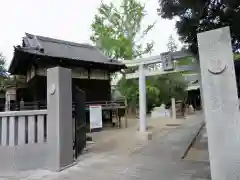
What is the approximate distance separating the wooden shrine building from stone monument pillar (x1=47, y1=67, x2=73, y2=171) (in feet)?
17.3

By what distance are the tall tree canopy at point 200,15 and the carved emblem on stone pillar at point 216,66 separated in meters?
2.23

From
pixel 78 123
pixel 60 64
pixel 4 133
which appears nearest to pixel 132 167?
pixel 78 123

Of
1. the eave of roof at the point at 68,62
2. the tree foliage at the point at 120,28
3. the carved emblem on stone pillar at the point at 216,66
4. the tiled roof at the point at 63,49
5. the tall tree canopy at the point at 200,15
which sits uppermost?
the tree foliage at the point at 120,28

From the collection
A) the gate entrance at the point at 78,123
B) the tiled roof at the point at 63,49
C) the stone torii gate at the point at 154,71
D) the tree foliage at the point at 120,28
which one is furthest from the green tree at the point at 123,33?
the gate entrance at the point at 78,123

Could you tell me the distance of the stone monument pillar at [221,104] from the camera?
9.25 ft

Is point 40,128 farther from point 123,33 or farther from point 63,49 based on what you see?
point 123,33

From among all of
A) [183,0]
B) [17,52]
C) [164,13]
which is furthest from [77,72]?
[183,0]

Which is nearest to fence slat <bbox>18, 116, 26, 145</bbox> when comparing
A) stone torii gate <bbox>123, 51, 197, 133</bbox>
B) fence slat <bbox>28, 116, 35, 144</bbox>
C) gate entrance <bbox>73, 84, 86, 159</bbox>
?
fence slat <bbox>28, 116, 35, 144</bbox>

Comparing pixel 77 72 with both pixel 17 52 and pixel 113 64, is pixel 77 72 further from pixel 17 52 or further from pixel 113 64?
pixel 17 52

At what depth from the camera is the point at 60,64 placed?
10.7m

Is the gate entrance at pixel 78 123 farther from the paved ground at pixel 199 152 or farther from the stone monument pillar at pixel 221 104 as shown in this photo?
the stone monument pillar at pixel 221 104

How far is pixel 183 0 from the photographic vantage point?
4770 mm

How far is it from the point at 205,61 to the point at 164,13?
10.5 feet

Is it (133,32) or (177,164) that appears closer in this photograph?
(177,164)
